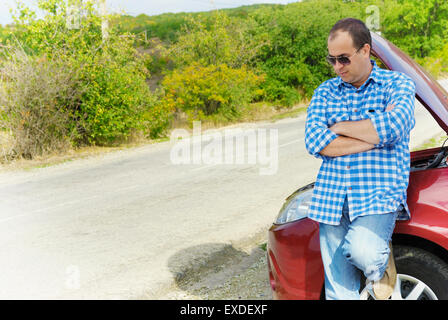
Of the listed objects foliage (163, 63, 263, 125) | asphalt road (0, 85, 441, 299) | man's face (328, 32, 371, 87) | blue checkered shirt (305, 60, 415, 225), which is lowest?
asphalt road (0, 85, 441, 299)

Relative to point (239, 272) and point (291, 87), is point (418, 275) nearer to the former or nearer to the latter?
point (239, 272)

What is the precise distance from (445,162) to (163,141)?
12876 mm

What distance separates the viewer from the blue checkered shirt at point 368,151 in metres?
2.28

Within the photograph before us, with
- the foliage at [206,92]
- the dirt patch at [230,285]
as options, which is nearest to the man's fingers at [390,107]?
the dirt patch at [230,285]

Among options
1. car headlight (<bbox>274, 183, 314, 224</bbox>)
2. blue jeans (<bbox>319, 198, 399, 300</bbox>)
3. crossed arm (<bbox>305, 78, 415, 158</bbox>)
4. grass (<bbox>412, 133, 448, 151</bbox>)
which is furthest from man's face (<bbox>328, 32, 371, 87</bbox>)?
grass (<bbox>412, 133, 448, 151</bbox>)

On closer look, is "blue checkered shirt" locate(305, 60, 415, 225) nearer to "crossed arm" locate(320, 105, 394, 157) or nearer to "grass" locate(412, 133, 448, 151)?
"crossed arm" locate(320, 105, 394, 157)

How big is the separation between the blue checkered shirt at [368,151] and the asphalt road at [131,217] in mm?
2450

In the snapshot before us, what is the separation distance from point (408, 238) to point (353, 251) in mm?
464

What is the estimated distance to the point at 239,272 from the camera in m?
4.64

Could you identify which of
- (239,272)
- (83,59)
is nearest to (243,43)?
(83,59)

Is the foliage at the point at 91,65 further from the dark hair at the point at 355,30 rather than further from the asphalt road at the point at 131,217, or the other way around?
the dark hair at the point at 355,30

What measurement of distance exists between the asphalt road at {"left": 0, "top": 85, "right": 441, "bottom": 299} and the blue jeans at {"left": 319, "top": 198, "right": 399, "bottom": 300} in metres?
2.25

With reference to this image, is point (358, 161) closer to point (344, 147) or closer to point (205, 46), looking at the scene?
point (344, 147)

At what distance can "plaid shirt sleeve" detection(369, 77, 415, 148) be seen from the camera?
2.25m
